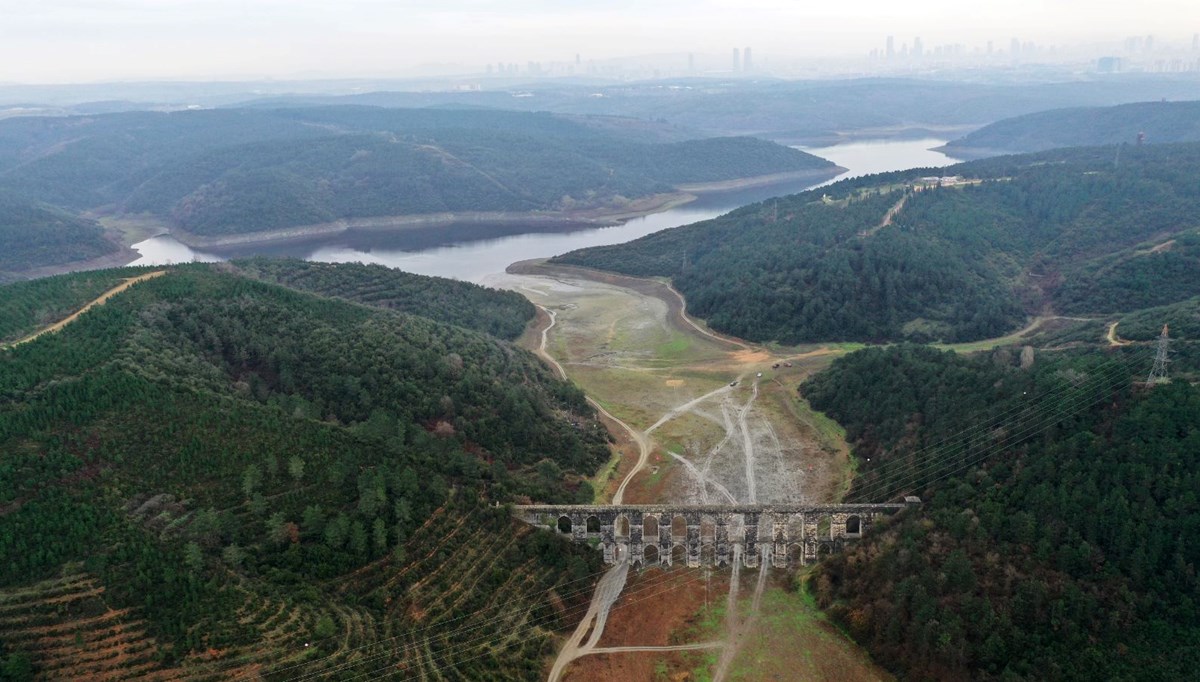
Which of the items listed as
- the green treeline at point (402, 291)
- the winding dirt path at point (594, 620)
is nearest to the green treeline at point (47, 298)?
the green treeline at point (402, 291)

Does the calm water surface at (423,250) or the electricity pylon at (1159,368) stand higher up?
the electricity pylon at (1159,368)

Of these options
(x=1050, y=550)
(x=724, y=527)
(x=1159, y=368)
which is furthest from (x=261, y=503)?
(x=1159, y=368)

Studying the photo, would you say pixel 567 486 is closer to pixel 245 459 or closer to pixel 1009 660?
pixel 245 459

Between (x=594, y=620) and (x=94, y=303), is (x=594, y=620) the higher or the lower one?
the lower one

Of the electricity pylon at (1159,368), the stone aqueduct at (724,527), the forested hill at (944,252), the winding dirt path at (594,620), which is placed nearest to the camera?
the winding dirt path at (594,620)

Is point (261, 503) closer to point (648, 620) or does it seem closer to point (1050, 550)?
point (648, 620)

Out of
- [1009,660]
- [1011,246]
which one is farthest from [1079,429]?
[1011,246]

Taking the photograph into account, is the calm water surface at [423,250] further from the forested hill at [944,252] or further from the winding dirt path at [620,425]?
the winding dirt path at [620,425]

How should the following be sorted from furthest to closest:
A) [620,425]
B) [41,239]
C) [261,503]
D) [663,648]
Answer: [41,239] → [620,425] → [663,648] → [261,503]
